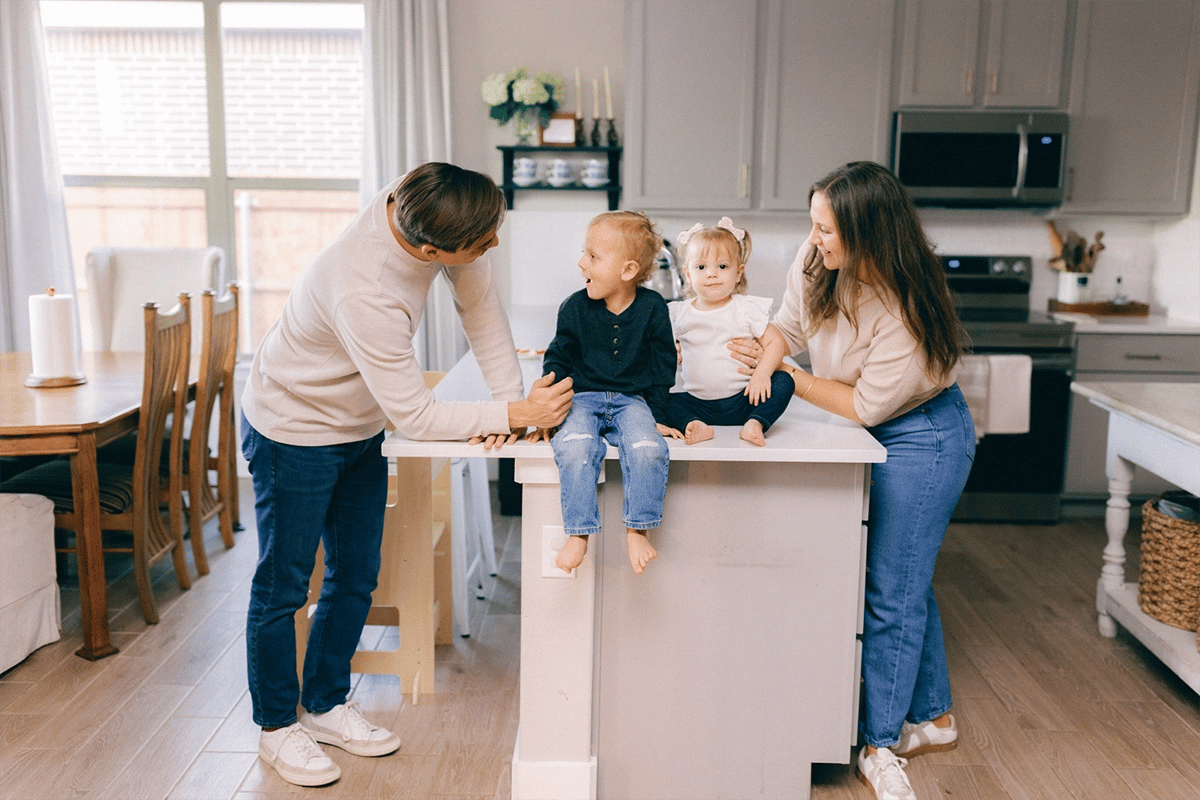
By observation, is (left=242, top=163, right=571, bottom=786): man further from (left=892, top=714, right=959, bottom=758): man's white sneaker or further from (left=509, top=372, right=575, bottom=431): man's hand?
(left=892, top=714, right=959, bottom=758): man's white sneaker

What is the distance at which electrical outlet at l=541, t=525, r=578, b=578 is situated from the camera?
2.06m

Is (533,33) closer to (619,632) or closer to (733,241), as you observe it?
(733,241)

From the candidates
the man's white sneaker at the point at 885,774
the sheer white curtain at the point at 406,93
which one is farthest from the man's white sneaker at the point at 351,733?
the sheer white curtain at the point at 406,93

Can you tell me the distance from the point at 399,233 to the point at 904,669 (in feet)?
4.64

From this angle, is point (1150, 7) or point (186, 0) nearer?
point (1150, 7)

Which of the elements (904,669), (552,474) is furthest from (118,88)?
(904,669)

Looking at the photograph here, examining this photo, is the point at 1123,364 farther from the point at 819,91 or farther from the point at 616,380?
the point at 616,380

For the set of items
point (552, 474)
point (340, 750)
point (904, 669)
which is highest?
point (552, 474)

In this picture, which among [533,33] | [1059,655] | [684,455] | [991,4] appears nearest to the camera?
[684,455]

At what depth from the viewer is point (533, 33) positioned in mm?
4508

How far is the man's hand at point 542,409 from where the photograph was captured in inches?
78.7

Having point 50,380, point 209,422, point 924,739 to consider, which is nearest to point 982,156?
point 924,739

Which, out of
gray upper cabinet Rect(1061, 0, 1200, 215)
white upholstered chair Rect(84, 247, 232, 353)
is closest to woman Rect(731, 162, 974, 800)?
gray upper cabinet Rect(1061, 0, 1200, 215)

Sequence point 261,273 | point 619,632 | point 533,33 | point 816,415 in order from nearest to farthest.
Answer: point 619,632, point 816,415, point 533,33, point 261,273
